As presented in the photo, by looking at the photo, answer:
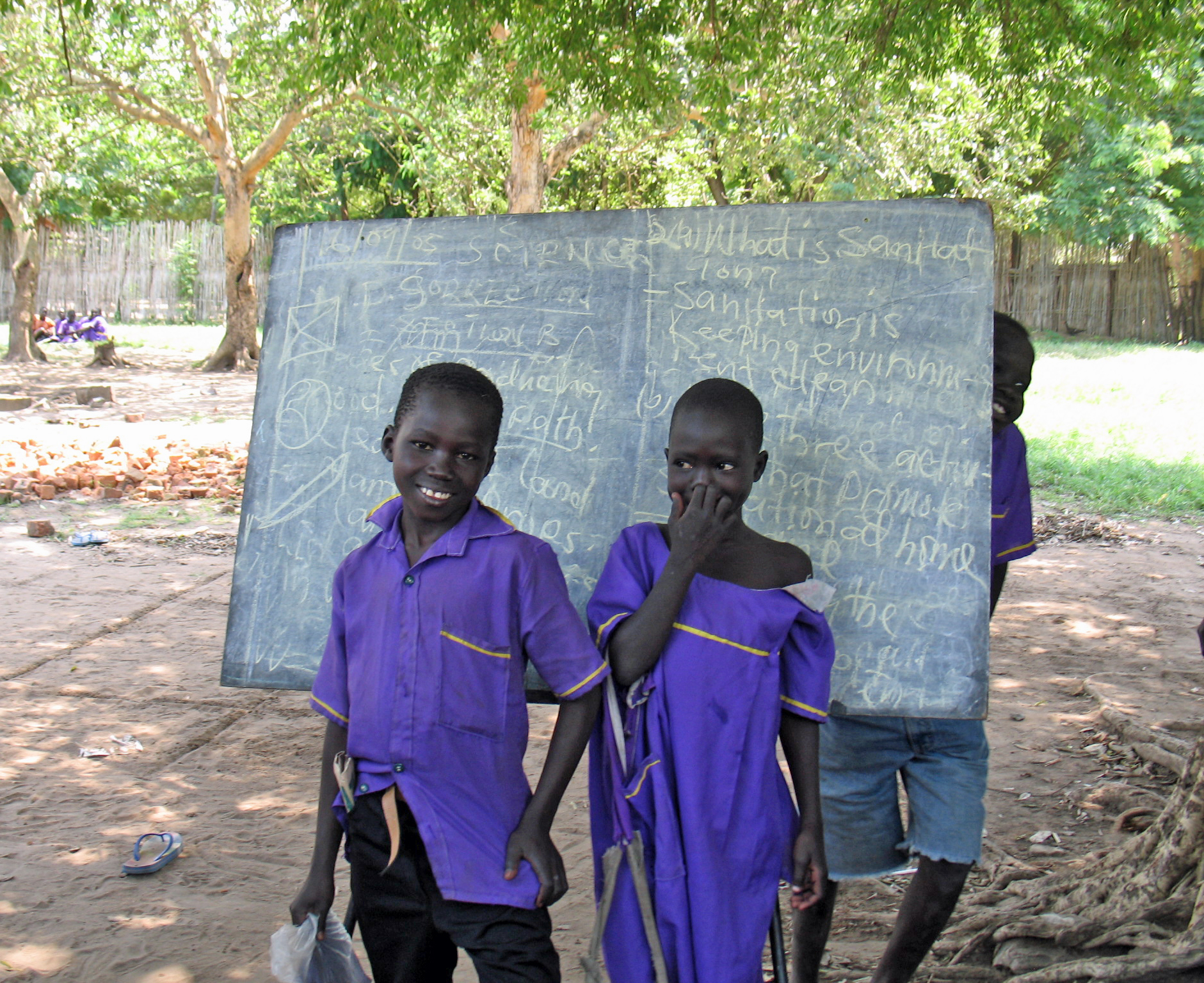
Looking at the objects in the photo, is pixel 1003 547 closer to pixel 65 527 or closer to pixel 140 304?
pixel 65 527

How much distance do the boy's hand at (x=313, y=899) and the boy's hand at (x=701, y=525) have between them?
3.14 feet

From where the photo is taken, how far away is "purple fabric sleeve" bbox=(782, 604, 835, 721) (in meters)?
2.09

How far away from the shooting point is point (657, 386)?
2.64 m

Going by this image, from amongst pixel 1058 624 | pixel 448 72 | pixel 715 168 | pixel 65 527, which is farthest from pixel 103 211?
pixel 1058 624

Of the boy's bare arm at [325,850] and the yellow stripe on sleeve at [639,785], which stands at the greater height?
the yellow stripe on sleeve at [639,785]

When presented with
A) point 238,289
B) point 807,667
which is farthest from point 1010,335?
point 238,289

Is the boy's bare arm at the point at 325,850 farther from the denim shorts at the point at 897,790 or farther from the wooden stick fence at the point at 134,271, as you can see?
the wooden stick fence at the point at 134,271

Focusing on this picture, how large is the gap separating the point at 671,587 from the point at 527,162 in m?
9.59

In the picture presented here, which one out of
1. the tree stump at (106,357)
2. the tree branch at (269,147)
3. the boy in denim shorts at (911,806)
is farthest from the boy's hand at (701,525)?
the tree stump at (106,357)

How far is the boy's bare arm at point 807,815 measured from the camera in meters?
2.09

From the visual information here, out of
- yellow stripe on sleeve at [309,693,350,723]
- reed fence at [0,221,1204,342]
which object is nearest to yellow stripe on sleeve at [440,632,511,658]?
yellow stripe on sleeve at [309,693,350,723]

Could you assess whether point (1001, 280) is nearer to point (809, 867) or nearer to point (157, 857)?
point (157, 857)

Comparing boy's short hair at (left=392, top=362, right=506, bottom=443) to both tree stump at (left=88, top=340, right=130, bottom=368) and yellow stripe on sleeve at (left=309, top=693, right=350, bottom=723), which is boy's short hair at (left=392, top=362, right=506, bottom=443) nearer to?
yellow stripe on sleeve at (left=309, top=693, right=350, bottom=723)

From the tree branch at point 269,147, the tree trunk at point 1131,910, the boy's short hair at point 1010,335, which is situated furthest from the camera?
the tree branch at point 269,147
